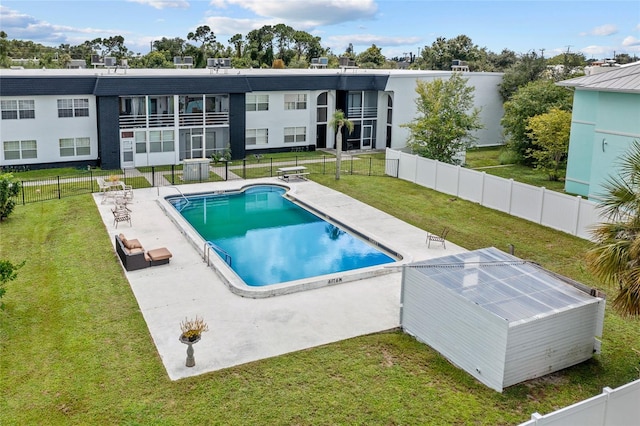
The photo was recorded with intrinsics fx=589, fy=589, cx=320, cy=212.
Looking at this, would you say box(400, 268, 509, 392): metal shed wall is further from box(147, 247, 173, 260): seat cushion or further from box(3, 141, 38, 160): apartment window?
box(3, 141, 38, 160): apartment window

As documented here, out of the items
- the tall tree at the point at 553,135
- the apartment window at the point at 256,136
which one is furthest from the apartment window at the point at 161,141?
the tall tree at the point at 553,135

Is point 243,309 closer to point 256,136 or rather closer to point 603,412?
point 603,412

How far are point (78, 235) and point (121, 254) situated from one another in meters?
3.94

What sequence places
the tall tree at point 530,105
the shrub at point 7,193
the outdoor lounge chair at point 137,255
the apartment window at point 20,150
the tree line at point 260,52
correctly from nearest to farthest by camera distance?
the outdoor lounge chair at point 137,255 < the shrub at point 7,193 < the apartment window at point 20,150 < the tall tree at point 530,105 < the tree line at point 260,52

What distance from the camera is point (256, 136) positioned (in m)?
40.0

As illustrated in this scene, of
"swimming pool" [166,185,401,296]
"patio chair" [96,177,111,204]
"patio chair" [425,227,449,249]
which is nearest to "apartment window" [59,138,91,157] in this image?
"patio chair" [96,177,111,204]

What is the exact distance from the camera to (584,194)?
28719 millimetres

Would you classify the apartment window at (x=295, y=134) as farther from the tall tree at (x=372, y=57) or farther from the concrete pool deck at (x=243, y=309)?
the tall tree at (x=372, y=57)

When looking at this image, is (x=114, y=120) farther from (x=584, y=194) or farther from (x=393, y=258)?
(x=584, y=194)

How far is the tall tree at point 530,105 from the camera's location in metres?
36.0

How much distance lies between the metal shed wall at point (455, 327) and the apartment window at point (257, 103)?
27256 mm

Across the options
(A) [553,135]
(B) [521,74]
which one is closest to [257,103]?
(A) [553,135]

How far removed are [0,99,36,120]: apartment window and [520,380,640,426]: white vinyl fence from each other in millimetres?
31709

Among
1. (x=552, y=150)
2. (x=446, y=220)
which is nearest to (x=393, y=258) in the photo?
(x=446, y=220)
